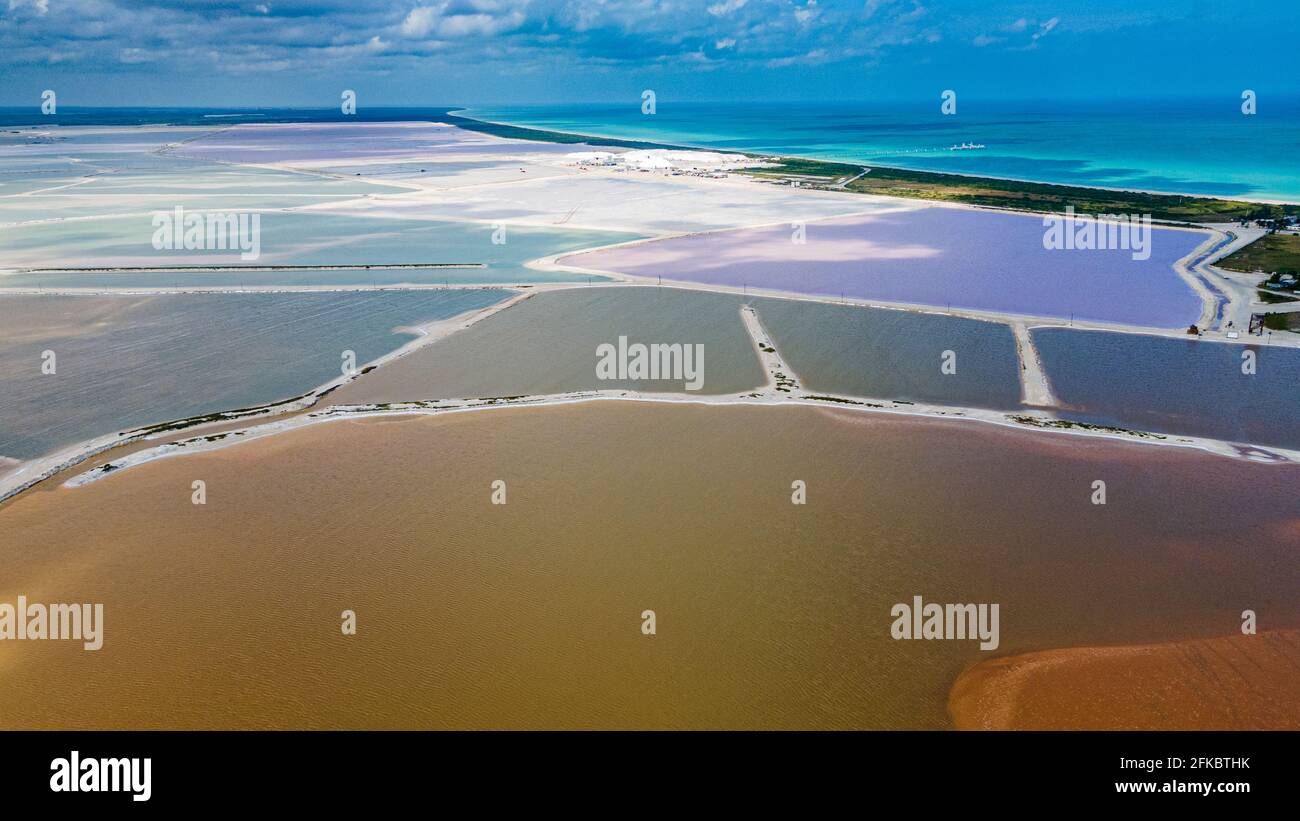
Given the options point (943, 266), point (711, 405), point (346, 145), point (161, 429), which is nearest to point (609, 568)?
point (711, 405)

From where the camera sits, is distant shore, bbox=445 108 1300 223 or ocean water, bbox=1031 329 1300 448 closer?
ocean water, bbox=1031 329 1300 448

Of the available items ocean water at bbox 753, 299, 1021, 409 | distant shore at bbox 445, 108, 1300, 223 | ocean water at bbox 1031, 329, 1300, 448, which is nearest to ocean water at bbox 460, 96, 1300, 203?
distant shore at bbox 445, 108, 1300, 223

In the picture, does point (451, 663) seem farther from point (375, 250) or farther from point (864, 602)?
point (375, 250)

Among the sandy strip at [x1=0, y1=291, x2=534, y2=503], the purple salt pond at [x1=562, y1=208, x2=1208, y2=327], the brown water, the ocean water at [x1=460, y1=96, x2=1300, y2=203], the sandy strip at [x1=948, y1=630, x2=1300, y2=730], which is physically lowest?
the sandy strip at [x1=948, y1=630, x2=1300, y2=730]

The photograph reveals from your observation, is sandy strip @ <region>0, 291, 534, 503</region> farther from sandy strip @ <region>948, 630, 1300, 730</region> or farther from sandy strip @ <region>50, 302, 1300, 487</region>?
sandy strip @ <region>948, 630, 1300, 730</region>

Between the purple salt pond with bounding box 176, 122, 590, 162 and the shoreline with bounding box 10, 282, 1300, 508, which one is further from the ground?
the purple salt pond with bounding box 176, 122, 590, 162

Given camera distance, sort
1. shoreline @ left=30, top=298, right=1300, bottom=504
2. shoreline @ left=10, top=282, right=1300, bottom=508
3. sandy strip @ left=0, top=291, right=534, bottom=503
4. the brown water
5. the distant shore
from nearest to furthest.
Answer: the brown water
sandy strip @ left=0, top=291, right=534, bottom=503
shoreline @ left=10, top=282, right=1300, bottom=508
shoreline @ left=30, top=298, right=1300, bottom=504
the distant shore

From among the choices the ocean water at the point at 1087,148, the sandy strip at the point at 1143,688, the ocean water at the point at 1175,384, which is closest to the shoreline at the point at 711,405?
the ocean water at the point at 1175,384

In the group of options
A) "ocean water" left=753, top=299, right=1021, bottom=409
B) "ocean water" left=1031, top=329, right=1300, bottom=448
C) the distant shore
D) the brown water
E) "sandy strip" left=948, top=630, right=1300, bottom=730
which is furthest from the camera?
the distant shore

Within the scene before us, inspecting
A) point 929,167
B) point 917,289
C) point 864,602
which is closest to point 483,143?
point 929,167
